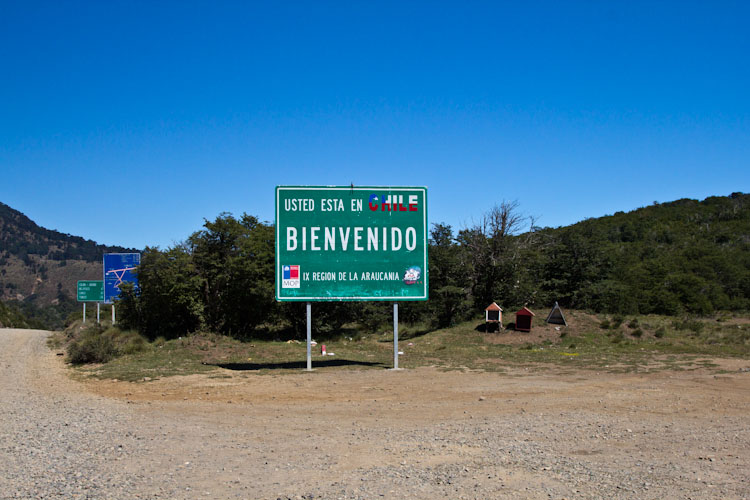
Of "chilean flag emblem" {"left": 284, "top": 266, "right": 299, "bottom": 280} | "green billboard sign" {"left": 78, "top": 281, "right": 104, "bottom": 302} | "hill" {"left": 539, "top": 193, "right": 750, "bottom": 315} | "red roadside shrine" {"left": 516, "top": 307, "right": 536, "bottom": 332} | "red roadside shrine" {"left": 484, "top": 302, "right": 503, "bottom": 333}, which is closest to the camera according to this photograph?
"chilean flag emblem" {"left": 284, "top": 266, "right": 299, "bottom": 280}

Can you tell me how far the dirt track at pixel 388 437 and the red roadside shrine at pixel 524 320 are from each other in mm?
9518

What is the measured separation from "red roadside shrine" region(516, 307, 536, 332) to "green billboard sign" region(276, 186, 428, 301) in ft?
29.3

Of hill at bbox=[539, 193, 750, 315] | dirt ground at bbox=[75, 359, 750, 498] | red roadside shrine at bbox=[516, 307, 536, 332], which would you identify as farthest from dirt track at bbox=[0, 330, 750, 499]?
→ hill at bbox=[539, 193, 750, 315]

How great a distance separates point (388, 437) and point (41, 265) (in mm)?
157465

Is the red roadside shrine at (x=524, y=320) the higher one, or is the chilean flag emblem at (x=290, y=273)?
the chilean flag emblem at (x=290, y=273)

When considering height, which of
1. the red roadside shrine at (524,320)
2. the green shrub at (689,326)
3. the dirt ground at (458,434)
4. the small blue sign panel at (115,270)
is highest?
the small blue sign panel at (115,270)

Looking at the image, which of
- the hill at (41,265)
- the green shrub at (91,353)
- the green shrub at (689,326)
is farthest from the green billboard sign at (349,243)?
the hill at (41,265)

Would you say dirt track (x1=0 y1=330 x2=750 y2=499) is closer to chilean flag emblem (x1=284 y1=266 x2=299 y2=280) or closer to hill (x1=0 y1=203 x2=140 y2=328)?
chilean flag emblem (x1=284 y1=266 x2=299 y2=280)

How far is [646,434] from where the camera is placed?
8844 mm

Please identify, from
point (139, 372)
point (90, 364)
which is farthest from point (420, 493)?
point (90, 364)

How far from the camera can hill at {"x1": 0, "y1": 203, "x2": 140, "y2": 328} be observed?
11307 cm

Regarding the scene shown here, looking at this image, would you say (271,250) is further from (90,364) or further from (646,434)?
(646,434)

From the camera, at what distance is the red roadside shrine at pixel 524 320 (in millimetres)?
24906

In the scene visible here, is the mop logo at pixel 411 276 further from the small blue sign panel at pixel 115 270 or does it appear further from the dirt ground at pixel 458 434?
the small blue sign panel at pixel 115 270
